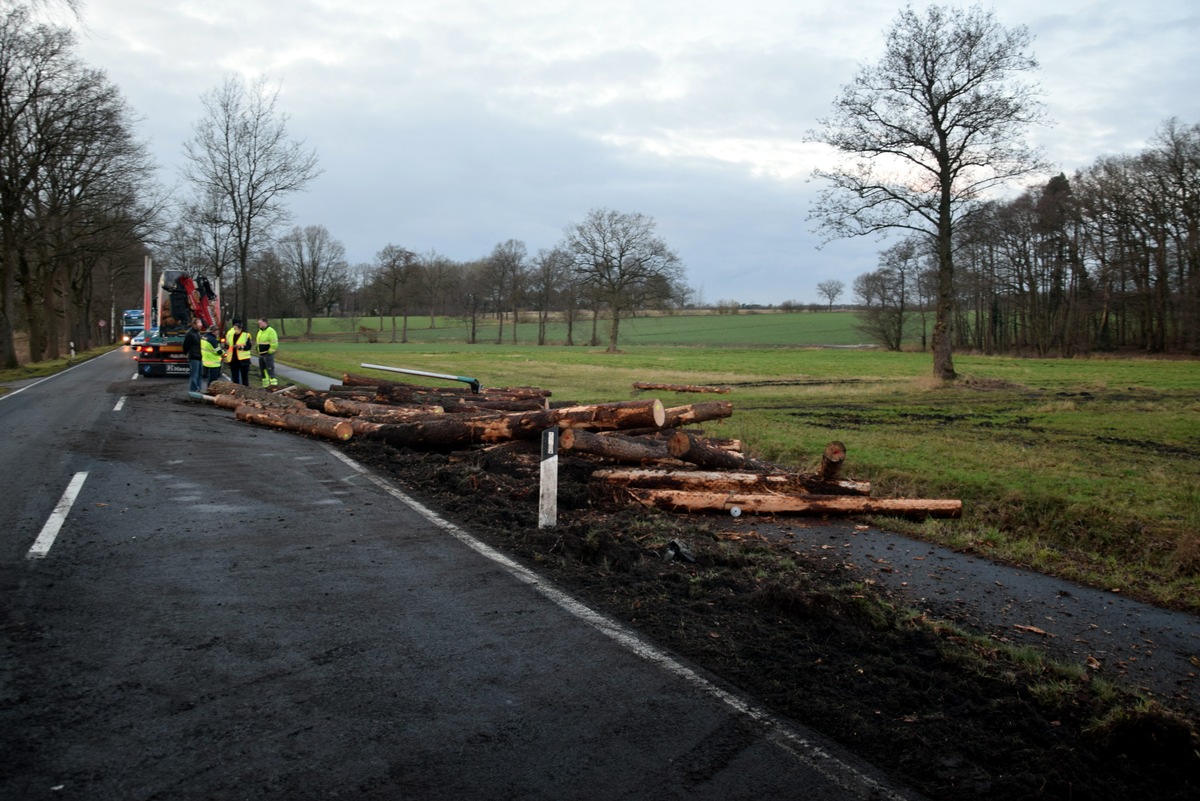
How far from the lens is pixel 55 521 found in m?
7.29

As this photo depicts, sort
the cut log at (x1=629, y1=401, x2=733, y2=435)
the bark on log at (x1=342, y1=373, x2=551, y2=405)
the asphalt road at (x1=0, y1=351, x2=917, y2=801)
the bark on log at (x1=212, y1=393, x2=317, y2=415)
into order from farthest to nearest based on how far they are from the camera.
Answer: the bark on log at (x1=342, y1=373, x2=551, y2=405)
the bark on log at (x1=212, y1=393, x2=317, y2=415)
the cut log at (x1=629, y1=401, x2=733, y2=435)
the asphalt road at (x1=0, y1=351, x2=917, y2=801)

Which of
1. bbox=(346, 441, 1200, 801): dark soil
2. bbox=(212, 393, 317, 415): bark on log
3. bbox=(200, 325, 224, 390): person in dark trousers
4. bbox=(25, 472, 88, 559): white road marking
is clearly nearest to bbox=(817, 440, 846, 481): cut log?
bbox=(346, 441, 1200, 801): dark soil

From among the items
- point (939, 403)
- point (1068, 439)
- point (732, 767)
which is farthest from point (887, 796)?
point (939, 403)

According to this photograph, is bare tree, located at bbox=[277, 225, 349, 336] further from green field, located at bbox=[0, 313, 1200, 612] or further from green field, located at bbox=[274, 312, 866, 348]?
green field, located at bbox=[0, 313, 1200, 612]

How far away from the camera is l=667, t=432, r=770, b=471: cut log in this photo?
8.91 meters

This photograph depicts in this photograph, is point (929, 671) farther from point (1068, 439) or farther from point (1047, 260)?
point (1047, 260)

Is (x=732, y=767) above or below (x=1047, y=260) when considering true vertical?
below

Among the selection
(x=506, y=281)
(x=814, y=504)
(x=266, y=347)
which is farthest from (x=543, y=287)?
(x=814, y=504)

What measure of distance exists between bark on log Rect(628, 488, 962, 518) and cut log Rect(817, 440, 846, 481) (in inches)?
10.7

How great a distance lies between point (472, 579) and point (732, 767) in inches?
119

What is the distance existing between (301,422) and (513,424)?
535cm

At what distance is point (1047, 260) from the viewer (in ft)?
189

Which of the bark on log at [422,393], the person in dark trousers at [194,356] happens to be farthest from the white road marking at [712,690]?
the person in dark trousers at [194,356]

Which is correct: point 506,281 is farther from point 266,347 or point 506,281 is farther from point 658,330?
point 266,347
